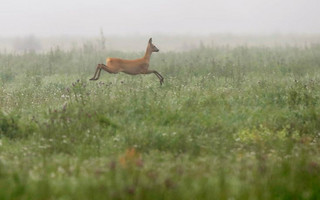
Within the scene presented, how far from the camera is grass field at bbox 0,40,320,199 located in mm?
5367

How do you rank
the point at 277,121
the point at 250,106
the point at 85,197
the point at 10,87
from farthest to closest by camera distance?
the point at 10,87 < the point at 250,106 < the point at 277,121 < the point at 85,197

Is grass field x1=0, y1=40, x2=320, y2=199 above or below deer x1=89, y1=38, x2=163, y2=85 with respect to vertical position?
below

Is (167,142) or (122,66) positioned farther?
(122,66)

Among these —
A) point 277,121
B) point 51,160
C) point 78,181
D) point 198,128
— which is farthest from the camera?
point 277,121

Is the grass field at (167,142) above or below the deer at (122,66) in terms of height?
below

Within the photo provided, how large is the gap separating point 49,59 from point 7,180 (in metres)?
16.1

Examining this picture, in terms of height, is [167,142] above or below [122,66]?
below

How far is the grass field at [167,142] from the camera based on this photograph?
211 inches

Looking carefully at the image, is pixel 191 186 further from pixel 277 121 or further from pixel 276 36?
pixel 276 36

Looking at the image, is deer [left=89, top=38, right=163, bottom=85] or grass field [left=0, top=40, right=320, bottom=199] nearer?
grass field [left=0, top=40, right=320, bottom=199]

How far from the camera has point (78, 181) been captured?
5.39 metres

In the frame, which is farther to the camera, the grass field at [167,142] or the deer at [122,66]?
the deer at [122,66]

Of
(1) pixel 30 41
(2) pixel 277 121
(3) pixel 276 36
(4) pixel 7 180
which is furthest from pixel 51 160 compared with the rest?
(3) pixel 276 36

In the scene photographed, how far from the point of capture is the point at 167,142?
8211 mm
